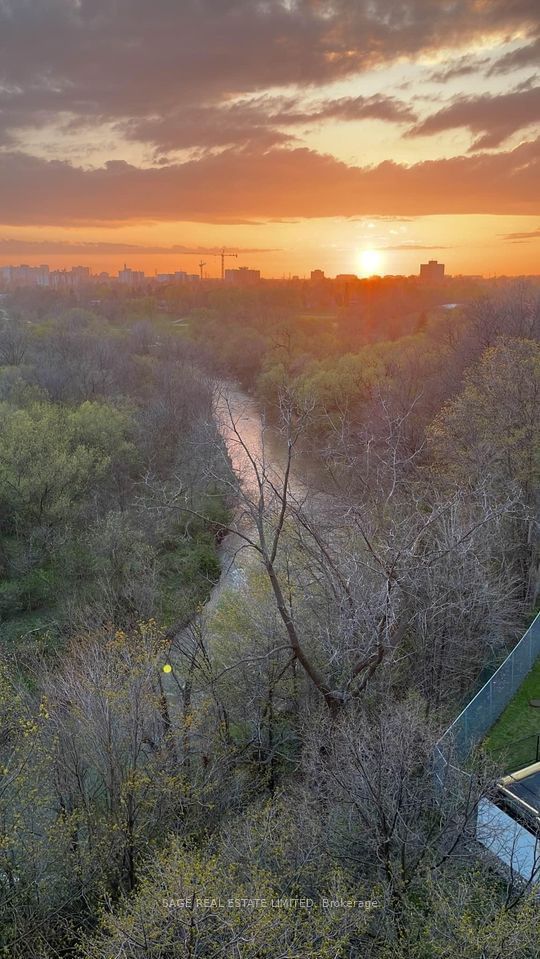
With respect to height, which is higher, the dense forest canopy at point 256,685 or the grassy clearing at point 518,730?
the dense forest canopy at point 256,685

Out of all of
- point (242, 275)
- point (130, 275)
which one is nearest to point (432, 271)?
point (242, 275)

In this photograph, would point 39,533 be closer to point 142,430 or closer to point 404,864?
point 142,430

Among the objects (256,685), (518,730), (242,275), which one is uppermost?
(242,275)

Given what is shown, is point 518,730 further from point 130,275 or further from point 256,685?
point 130,275

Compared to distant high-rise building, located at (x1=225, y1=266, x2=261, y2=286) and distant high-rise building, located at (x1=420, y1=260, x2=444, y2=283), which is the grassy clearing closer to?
distant high-rise building, located at (x1=420, y1=260, x2=444, y2=283)

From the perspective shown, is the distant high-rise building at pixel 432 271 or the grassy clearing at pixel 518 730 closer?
the grassy clearing at pixel 518 730

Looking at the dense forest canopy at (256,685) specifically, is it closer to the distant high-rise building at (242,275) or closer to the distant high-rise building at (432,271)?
the distant high-rise building at (432,271)

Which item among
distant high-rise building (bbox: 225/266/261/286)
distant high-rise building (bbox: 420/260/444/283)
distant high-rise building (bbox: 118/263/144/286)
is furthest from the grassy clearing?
distant high-rise building (bbox: 118/263/144/286)

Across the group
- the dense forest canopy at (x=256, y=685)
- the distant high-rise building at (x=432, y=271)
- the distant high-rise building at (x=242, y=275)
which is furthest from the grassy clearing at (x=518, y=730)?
the distant high-rise building at (x=242, y=275)
